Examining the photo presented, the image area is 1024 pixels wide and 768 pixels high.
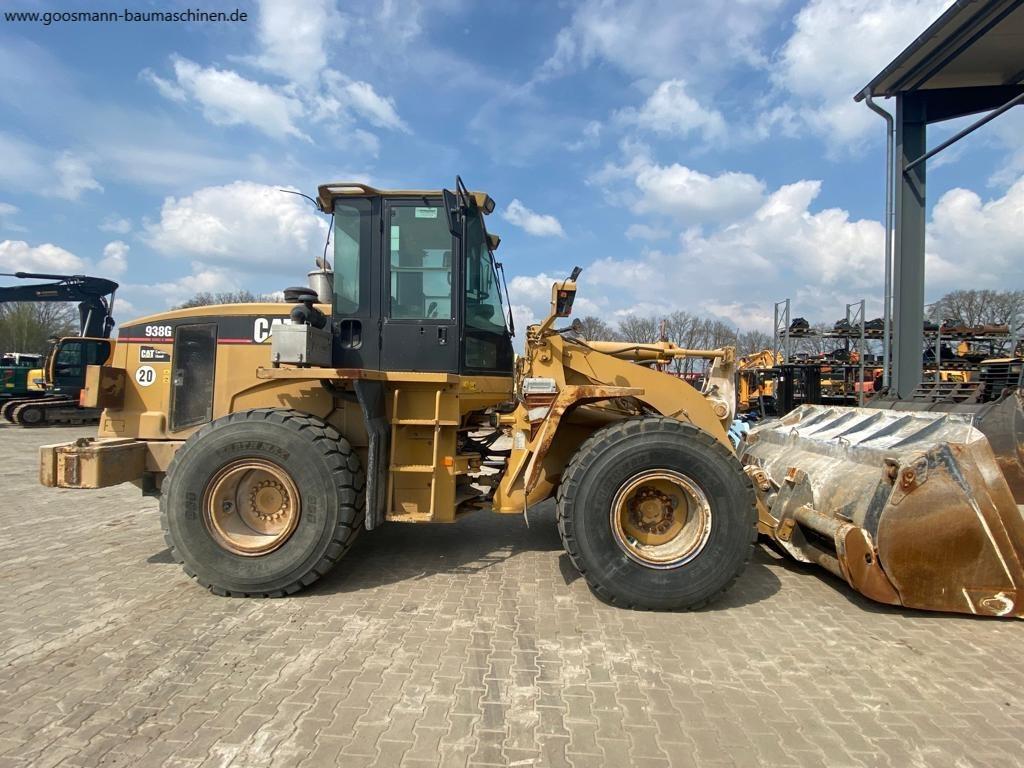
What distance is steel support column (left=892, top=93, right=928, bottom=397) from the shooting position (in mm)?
9328

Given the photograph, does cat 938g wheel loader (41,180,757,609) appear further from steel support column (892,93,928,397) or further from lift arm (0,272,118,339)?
lift arm (0,272,118,339)

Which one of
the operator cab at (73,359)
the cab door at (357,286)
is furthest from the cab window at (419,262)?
the operator cab at (73,359)

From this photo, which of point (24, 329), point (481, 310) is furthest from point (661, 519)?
point (24, 329)

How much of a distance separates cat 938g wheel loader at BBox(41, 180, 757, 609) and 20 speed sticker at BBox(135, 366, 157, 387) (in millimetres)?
26

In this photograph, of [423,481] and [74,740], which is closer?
[74,740]

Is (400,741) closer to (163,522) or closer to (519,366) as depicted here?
(163,522)

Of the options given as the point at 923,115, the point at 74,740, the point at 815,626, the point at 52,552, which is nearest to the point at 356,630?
the point at 74,740

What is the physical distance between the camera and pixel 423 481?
4.18m

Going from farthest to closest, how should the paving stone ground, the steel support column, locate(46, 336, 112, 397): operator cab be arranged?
the steel support column, locate(46, 336, 112, 397): operator cab, the paving stone ground

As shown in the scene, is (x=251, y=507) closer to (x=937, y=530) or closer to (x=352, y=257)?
(x=352, y=257)

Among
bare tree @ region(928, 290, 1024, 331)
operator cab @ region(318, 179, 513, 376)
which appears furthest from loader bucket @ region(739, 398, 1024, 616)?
bare tree @ region(928, 290, 1024, 331)

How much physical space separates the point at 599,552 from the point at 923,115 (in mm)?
10370

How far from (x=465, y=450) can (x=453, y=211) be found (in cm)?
193

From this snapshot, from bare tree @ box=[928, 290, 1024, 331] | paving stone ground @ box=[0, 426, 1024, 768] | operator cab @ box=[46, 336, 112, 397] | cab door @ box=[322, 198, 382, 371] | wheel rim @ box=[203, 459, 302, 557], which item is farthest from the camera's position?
bare tree @ box=[928, 290, 1024, 331]
